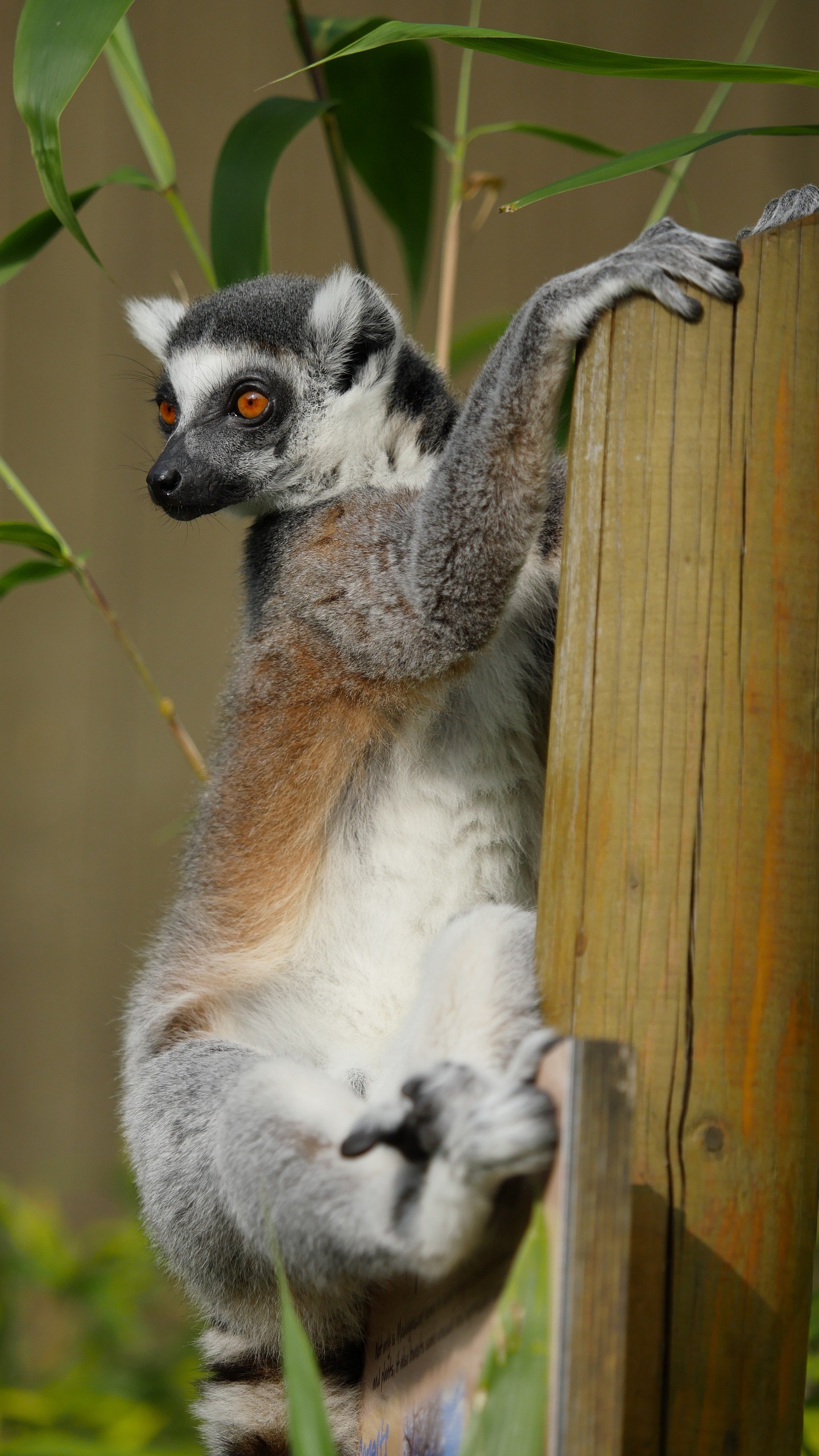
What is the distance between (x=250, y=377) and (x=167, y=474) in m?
0.25

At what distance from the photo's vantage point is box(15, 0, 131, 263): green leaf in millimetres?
1543

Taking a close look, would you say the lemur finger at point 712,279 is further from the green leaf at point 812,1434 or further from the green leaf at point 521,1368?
the green leaf at point 812,1434

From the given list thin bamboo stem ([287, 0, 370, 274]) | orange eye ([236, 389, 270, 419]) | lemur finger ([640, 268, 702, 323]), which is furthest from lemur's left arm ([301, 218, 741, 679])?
thin bamboo stem ([287, 0, 370, 274])

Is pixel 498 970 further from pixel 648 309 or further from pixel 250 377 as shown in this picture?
pixel 250 377

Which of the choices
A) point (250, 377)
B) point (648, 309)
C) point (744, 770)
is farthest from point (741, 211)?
point (744, 770)

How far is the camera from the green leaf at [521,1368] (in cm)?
91

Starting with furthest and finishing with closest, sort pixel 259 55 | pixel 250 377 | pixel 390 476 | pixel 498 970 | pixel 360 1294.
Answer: pixel 259 55
pixel 250 377
pixel 390 476
pixel 360 1294
pixel 498 970

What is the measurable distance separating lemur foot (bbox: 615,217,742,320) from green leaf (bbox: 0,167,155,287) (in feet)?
4.06

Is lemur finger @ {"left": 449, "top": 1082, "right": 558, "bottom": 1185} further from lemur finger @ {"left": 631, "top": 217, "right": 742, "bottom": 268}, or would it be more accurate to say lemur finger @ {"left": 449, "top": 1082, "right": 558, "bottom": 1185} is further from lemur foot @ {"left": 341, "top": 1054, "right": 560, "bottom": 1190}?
lemur finger @ {"left": 631, "top": 217, "right": 742, "bottom": 268}

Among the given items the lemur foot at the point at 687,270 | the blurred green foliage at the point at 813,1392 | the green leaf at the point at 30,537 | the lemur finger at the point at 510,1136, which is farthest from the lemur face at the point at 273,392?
the blurred green foliage at the point at 813,1392

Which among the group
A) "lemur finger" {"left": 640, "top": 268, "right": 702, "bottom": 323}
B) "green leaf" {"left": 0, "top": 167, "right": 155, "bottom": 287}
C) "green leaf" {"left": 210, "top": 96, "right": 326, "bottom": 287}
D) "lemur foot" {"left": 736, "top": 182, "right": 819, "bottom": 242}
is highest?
"green leaf" {"left": 0, "top": 167, "right": 155, "bottom": 287}

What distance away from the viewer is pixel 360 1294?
1.48 meters

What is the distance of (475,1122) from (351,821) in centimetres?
90

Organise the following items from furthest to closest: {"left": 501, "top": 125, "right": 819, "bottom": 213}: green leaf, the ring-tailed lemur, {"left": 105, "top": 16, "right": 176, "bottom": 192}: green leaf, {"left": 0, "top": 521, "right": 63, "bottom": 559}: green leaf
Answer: {"left": 105, "top": 16, "right": 176, "bottom": 192}: green leaf
{"left": 0, "top": 521, "right": 63, "bottom": 559}: green leaf
{"left": 501, "top": 125, "right": 819, "bottom": 213}: green leaf
the ring-tailed lemur
